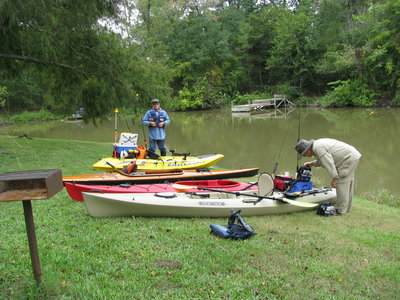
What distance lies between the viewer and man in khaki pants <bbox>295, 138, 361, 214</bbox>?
5934 mm

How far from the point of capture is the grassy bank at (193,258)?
10.5ft

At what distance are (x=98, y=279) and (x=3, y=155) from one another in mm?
8739

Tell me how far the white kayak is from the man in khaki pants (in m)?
0.64

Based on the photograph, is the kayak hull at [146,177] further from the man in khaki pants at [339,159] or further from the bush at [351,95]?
the bush at [351,95]

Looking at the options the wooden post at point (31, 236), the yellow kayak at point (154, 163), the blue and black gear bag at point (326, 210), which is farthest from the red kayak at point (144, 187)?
the wooden post at point (31, 236)

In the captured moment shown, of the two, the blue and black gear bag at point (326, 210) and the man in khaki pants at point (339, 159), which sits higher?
the man in khaki pants at point (339, 159)

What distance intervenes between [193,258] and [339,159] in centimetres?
337

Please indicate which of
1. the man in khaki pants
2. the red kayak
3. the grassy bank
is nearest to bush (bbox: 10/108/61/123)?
the red kayak

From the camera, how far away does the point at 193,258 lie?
3869mm

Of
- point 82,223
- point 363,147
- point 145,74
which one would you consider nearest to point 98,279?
point 82,223

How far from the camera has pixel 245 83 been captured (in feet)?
146

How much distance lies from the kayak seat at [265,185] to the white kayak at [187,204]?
0.12m

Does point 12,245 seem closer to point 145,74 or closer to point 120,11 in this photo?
point 145,74

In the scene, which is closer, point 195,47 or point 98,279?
point 98,279
